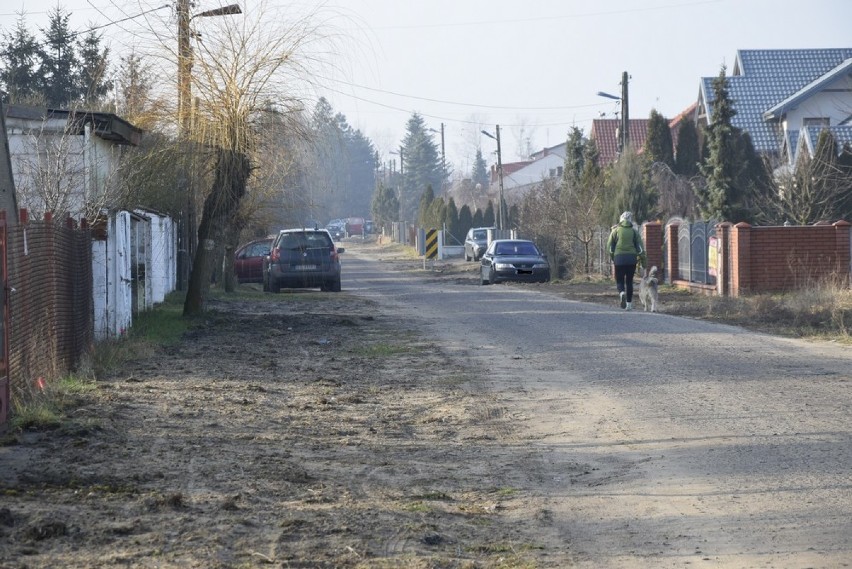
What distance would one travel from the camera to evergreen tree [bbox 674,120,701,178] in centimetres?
5294

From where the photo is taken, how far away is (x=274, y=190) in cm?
2588

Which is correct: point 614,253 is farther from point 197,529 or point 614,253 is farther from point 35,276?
point 197,529

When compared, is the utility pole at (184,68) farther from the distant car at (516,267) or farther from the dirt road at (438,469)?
the distant car at (516,267)

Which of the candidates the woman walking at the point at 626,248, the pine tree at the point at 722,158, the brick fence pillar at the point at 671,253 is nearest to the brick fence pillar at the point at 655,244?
the brick fence pillar at the point at 671,253

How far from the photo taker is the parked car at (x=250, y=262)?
1435 inches

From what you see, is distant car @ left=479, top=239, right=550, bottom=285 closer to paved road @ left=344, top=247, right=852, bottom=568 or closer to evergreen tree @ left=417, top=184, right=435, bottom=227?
Answer: paved road @ left=344, top=247, right=852, bottom=568

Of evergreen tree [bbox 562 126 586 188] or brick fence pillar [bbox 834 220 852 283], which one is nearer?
brick fence pillar [bbox 834 220 852 283]

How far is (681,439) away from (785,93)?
51178mm

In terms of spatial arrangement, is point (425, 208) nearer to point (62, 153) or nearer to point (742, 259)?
point (742, 259)

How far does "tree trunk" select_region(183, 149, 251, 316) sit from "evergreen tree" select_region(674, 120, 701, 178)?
36827 millimetres

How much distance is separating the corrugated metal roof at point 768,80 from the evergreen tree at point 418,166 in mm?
63615

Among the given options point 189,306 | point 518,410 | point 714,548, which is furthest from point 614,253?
point 714,548

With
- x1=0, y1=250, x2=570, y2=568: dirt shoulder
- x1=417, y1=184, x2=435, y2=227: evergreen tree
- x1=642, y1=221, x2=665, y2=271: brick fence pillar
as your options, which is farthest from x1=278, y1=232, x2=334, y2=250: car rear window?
x1=417, y1=184, x2=435, y2=227: evergreen tree

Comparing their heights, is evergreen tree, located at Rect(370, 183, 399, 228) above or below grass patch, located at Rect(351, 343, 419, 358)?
above
